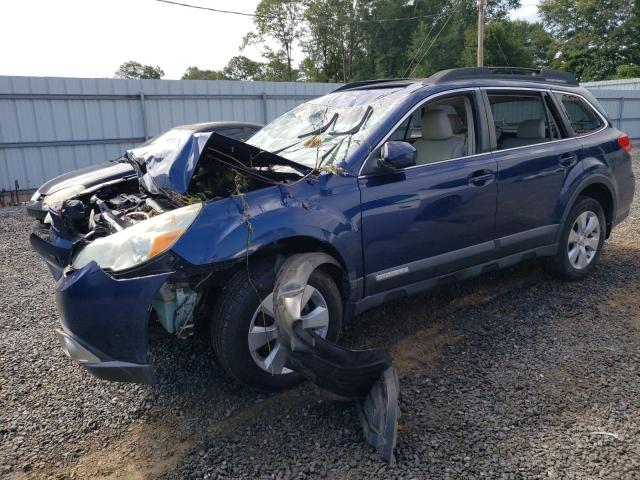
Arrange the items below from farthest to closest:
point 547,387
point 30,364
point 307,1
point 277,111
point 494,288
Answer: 1. point 307,1
2. point 277,111
3. point 494,288
4. point 30,364
5. point 547,387

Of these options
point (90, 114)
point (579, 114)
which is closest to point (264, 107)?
point (90, 114)

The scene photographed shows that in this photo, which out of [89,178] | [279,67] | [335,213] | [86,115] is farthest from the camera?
[279,67]

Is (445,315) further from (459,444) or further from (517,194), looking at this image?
(459,444)

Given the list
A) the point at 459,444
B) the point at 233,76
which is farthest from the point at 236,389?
the point at 233,76

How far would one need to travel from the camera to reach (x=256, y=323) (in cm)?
285

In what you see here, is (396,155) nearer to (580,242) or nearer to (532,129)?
(532,129)

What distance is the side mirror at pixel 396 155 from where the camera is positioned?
320 cm

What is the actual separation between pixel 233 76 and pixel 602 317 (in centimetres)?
6185

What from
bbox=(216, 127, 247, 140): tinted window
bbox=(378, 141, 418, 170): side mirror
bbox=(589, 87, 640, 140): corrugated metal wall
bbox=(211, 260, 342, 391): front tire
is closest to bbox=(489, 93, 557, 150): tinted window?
bbox=(378, 141, 418, 170): side mirror

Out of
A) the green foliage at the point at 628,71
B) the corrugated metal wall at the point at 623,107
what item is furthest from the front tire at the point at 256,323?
the green foliage at the point at 628,71

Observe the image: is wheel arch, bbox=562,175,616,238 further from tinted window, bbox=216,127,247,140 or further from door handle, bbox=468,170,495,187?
tinted window, bbox=216,127,247,140

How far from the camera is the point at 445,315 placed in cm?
408

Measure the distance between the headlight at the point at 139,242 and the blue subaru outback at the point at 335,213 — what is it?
0.01 metres

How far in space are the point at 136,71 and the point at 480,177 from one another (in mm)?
71452
